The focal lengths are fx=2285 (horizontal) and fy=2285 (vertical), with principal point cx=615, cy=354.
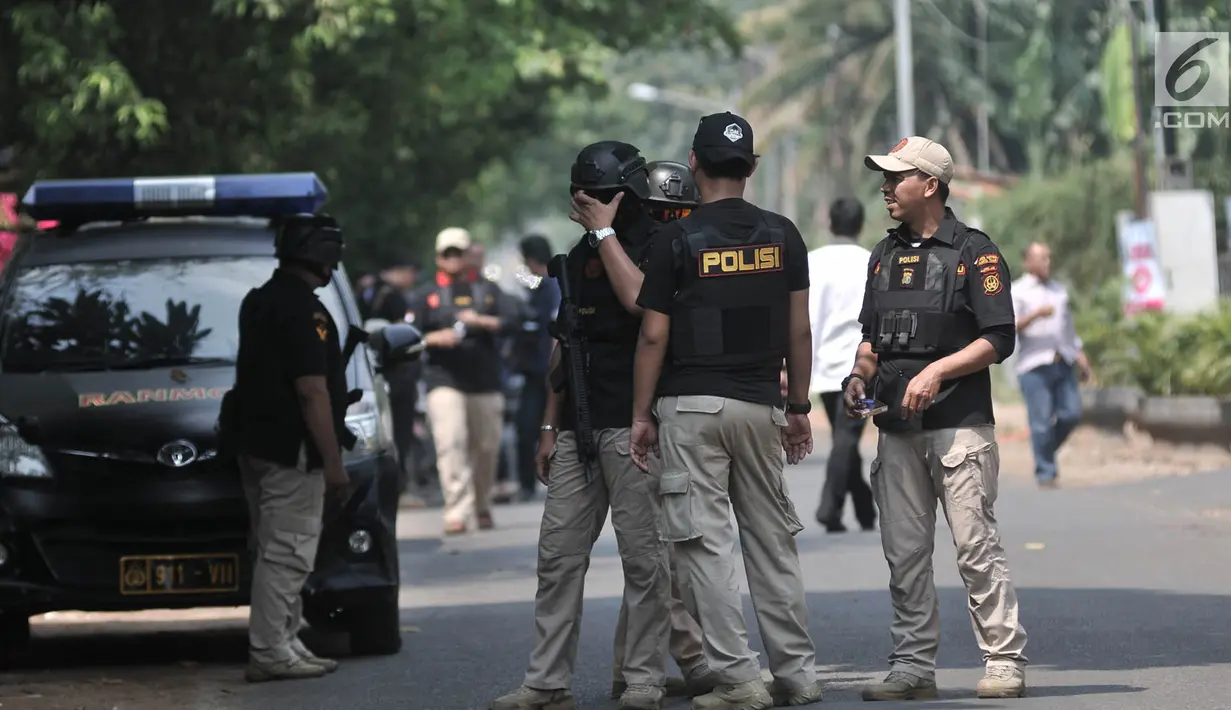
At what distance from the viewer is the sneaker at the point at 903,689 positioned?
7.39 meters

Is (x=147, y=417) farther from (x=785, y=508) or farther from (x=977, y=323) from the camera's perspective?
(x=977, y=323)

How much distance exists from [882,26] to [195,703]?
5213 cm

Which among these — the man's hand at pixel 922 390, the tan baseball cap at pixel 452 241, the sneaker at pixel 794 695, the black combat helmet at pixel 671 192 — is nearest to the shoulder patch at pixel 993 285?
the man's hand at pixel 922 390

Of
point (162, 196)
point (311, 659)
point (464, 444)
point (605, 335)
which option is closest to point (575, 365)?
point (605, 335)

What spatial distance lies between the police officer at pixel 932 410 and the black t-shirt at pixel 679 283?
1.46 ft

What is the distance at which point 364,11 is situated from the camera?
1561cm

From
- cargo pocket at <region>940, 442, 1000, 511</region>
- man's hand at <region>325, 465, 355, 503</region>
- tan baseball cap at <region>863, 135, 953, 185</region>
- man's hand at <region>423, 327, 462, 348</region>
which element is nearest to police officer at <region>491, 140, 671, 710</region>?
tan baseball cap at <region>863, 135, 953, 185</region>

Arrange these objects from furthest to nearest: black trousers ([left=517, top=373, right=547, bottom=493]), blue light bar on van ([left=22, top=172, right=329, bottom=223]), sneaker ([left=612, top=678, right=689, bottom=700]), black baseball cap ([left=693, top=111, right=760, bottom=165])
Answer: black trousers ([left=517, top=373, right=547, bottom=493]) < blue light bar on van ([left=22, top=172, right=329, bottom=223]) < sneaker ([left=612, top=678, right=689, bottom=700]) < black baseball cap ([left=693, top=111, right=760, bottom=165])

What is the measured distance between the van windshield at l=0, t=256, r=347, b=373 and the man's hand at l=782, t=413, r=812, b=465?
322 centimetres

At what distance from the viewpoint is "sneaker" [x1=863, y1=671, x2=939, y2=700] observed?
739cm

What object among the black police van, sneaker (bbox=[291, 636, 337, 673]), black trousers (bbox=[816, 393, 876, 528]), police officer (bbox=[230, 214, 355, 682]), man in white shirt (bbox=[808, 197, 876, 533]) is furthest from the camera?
black trousers (bbox=[816, 393, 876, 528])

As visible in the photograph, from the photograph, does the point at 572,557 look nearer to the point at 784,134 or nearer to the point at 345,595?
the point at 345,595

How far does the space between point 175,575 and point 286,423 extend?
2.71ft

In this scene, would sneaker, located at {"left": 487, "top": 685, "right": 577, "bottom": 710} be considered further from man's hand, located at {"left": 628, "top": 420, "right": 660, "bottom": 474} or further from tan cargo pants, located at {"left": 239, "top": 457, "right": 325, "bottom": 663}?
tan cargo pants, located at {"left": 239, "top": 457, "right": 325, "bottom": 663}
